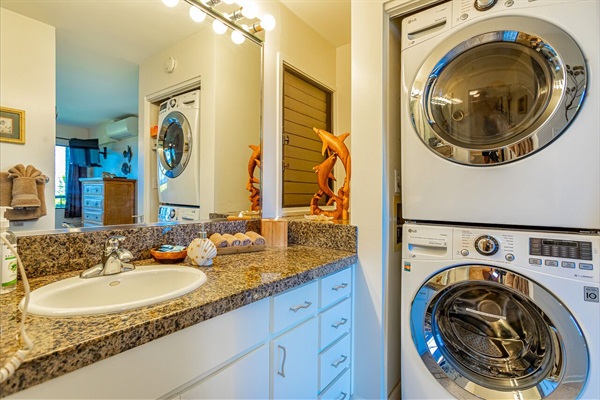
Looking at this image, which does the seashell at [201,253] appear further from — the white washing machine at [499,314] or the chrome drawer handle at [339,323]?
the white washing machine at [499,314]

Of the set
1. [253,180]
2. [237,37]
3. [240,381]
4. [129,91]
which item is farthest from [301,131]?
[240,381]

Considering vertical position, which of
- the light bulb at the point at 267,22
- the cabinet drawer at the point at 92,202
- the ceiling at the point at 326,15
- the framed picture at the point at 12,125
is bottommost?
the cabinet drawer at the point at 92,202

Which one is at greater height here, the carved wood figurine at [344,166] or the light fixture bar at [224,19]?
the light fixture bar at [224,19]

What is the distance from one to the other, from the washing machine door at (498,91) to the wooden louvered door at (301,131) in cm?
112

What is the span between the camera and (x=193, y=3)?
147cm

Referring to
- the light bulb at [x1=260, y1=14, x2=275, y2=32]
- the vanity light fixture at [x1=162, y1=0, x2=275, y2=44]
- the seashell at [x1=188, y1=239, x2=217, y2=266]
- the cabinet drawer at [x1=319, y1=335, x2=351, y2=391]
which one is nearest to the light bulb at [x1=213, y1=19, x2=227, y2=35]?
the vanity light fixture at [x1=162, y1=0, x2=275, y2=44]

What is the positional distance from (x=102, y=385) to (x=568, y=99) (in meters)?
1.52

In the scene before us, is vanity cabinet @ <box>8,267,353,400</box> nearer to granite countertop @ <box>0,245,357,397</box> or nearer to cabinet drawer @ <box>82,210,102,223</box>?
granite countertop @ <box>0,245,357,397</box>

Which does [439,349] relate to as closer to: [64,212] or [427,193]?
[427,193]

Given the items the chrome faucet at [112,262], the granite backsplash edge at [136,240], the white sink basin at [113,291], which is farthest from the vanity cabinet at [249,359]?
the chrome faucet at [112,262]

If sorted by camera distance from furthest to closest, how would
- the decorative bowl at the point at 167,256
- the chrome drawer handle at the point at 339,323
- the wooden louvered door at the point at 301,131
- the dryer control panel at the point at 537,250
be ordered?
1. the wooden louvered door at the point at 301,131
2. the chrome drawer handle at the point at 339,323
3. the decorative bowl at the point at 167,256
4. the dryer control panel at the point at 537,250

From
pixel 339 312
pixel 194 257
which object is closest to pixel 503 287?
pixel 339 312

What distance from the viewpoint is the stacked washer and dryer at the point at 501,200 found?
943 mm

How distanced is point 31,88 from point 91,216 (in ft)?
1.59
